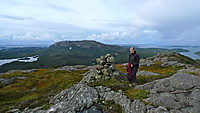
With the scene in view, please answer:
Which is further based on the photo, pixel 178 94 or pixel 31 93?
pixel 31 93

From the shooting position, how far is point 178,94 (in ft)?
44.7

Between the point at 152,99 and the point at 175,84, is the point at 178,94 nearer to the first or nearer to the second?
the point at 175,84

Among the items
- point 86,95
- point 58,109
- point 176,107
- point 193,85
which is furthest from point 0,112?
point 193,85

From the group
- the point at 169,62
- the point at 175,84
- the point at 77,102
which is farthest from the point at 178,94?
the point at 169,62

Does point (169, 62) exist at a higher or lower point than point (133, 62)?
lower

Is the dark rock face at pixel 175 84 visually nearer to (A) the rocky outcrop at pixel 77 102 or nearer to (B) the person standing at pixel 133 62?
(B) the person standing at pixel 133 62

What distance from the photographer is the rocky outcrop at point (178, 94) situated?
11.4m

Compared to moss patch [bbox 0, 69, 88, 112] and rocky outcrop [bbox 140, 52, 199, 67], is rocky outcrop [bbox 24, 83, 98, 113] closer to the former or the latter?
moss patch [bbox 0, 69, 88, 112]

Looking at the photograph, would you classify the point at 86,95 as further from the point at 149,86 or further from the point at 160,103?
the point at 149,86

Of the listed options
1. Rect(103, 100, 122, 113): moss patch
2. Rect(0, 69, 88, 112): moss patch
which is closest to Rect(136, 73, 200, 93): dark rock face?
Rect(103, 100, 122, 113): moss patch

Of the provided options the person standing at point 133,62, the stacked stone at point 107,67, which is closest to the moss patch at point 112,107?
the person standing at point 133,62

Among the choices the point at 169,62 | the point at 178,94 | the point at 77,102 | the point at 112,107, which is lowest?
the point at 169,62

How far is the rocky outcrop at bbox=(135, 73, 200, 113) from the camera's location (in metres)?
11.4

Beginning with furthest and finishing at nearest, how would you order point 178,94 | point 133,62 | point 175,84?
Answer: 1. point 133,62
2. point 175,84
3. point 178,94
